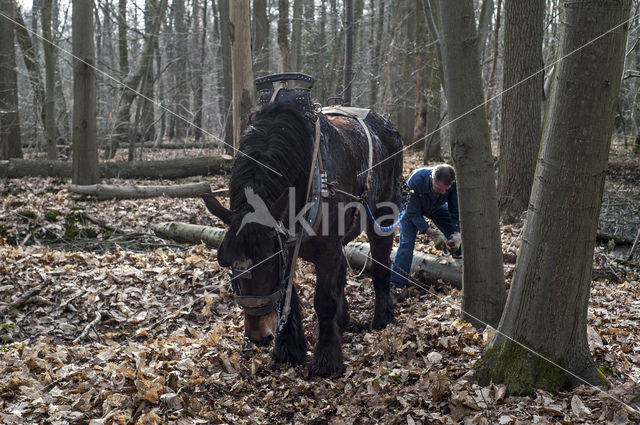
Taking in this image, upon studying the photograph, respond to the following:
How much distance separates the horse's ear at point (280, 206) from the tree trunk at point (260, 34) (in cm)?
1102

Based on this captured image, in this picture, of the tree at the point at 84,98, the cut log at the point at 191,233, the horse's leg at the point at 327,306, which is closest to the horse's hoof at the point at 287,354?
the horse's leg at the point at 327,306

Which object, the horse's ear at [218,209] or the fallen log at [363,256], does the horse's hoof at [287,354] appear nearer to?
the horse's ear at [218,209]

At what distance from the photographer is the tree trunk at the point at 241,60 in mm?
7605

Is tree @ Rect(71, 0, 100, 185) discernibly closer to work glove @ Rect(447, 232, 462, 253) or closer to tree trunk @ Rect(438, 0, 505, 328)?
work glove @ Rect(447, 232, 462, 253)

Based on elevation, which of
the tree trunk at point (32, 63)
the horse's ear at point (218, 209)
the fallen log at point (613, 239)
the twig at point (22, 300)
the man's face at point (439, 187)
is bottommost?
the twig at point (22, 300)

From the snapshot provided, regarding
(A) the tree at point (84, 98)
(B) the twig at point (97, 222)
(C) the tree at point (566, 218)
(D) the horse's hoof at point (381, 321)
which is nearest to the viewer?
(C) the tree at point (566, 218)

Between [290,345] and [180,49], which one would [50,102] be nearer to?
[180,49]

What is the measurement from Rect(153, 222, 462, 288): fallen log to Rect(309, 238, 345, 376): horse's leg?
6.37 feet

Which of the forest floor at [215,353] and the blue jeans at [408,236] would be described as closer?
the forest floor at [215,353]

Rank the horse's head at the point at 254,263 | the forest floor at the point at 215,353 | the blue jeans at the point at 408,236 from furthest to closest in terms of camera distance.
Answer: the blue jeans at the point at 408,236 → the horse's head at the point at 254,263 → the forest floor at the point at 215,353

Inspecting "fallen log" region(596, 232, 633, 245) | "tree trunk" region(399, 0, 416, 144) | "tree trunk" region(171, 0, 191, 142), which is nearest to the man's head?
"fallen log" region(596, 232, 633, 245)

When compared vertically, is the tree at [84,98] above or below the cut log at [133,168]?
above

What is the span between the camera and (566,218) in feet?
9.78

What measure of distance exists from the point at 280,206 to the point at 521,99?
18.4ft
